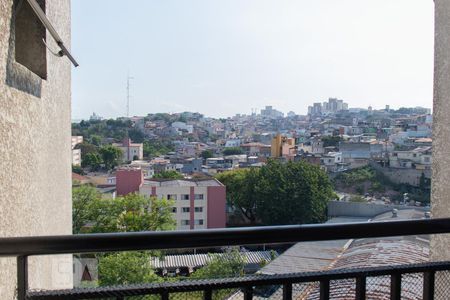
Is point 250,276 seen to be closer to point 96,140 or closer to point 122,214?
point 122,214

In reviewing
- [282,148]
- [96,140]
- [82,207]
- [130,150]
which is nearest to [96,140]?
[96,140]

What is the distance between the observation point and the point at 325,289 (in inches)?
33.7

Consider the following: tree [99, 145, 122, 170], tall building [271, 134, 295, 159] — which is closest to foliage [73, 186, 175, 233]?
tree [99, 145, 122, 170]

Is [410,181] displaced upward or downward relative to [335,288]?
downward

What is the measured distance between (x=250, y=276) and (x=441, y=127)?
1.56 m

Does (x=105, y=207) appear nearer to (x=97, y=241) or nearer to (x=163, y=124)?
(x=97, y=241)

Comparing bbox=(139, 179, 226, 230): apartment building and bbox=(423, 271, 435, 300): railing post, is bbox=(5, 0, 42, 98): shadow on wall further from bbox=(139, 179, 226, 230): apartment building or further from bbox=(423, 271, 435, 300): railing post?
bbox=(139, 179, 226, 230): apartment building

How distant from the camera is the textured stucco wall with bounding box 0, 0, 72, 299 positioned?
1.28 metres

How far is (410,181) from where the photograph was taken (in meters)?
26.0

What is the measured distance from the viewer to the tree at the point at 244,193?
21.6 metres

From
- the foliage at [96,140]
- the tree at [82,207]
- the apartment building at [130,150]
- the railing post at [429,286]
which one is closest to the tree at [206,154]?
the apartment building at [130,150]

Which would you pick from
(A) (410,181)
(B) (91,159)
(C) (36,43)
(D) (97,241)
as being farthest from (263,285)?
(B) (91,159)

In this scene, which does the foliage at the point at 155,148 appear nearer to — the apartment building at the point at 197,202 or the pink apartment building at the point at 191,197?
the pink apartment building at the point at 191,197

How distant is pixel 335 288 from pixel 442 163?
138 centimetres
